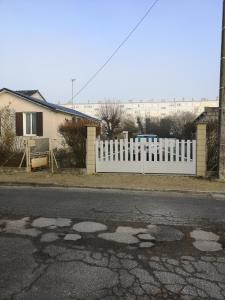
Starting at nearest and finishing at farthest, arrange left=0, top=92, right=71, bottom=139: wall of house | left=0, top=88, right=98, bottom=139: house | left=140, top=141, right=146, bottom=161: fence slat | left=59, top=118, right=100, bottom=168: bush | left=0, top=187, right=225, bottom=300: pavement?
left=0, top=187, right=225, bottom=300: pavement < left=140, top=141, right=146, bottom=161: fence slat < left=59, top=118, right=100, bottom=168: bush < left=0, top=88, right=98, bottom=139: house < left=0, top=92, right=71, bottom=139: wall of house

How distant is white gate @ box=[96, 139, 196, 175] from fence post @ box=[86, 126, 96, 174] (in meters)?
0.16

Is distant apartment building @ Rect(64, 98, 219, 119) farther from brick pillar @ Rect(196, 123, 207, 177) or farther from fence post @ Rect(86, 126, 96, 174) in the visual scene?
brick pillar @ Rect(196, 123, 207, 177)

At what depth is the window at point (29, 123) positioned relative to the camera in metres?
23.5

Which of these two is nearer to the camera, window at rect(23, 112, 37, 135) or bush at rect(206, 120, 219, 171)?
bush at rect(206, 120, 219, 171)

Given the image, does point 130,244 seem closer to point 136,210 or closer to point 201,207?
point 136,210

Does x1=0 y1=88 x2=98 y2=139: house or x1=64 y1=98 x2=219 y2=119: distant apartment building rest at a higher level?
x1=64 y1=98 x2=219 y2=119: distant apartment building

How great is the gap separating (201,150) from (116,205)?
562 cm

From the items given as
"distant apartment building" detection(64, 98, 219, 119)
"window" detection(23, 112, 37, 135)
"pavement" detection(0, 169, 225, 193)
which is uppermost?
"distant apartment building" detection(64, 98, 219, 119)

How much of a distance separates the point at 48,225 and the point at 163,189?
15.6ft

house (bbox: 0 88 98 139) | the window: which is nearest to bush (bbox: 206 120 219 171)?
house (bbox: 0 88 98 139)

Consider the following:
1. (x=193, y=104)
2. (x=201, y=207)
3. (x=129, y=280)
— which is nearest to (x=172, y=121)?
(x=193, y=104)

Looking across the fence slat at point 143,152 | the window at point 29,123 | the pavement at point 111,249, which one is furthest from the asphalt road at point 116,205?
the window at point 29,123

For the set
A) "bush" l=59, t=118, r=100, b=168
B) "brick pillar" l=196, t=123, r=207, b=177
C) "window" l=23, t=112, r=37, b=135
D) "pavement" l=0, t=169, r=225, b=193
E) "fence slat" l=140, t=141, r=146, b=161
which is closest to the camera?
"pavement" l=0, t=169, r=225, b=193

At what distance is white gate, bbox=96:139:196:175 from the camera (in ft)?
40.4
